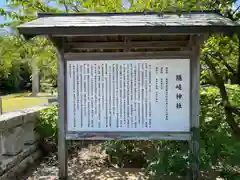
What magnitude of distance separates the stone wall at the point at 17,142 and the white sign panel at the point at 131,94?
117 centimetres

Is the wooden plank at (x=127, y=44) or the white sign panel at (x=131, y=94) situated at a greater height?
the wooden plank at (x=127, y=44)

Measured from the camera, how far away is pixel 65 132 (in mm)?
4129

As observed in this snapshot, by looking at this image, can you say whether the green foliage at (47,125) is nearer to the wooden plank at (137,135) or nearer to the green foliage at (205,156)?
the wooden plank at (137,135)

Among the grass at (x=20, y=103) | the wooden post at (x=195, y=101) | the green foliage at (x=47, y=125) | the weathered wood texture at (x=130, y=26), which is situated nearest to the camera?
the weathered wood texture at (x=130, y=26)

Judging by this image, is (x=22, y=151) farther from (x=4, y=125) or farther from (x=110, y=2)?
(x=110, y=2)

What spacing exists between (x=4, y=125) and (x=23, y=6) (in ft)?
10.0

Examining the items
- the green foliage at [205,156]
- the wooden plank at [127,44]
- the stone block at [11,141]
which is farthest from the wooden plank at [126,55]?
the stone block at [11,141]

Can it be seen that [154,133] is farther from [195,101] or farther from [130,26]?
[130,26]

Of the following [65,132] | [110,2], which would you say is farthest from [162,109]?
[110,2]

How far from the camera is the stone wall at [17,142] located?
14.2ft

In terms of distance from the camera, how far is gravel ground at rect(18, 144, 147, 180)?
4680 mm

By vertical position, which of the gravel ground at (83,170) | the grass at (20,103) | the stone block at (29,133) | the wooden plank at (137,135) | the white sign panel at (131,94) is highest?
the white sign panel at (131,94)

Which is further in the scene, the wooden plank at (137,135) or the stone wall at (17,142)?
the stone wall at (17,142)

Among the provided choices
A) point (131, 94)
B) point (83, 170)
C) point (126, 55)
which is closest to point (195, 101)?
point (131, 94)
